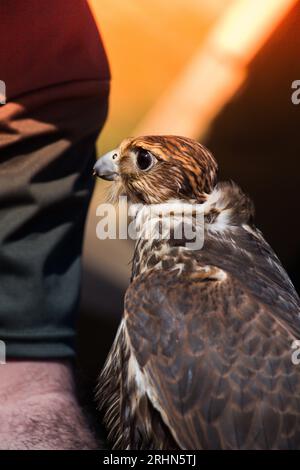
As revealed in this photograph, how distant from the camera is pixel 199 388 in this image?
1.62 meters

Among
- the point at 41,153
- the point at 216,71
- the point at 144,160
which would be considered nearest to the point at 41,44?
the point at 41,153

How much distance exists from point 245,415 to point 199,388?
0.12m

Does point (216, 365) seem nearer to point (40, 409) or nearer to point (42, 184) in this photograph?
point (40, 409)

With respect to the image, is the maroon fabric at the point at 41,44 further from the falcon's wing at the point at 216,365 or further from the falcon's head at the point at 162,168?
the falcon's wing at the point at 216,365

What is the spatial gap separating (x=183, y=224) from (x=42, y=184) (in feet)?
1.48

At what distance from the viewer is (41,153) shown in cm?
210

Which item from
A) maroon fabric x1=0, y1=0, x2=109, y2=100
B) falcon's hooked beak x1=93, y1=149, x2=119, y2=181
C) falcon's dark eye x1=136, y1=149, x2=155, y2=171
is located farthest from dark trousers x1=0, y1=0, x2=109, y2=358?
falcon's dark eye x1=136, y1=149, x2=155, y2=171

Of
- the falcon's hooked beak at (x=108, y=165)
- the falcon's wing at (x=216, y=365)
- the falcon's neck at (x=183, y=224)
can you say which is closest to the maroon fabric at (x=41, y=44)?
the falcon's hooked beak at (x=108, y=165)

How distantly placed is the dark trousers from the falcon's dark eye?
27 centimetres

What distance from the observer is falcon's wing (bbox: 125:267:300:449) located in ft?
5.21

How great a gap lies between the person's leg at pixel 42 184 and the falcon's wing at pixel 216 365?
0.45 m

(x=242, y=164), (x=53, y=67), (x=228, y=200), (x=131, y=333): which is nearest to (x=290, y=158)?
(x=242, y=164)

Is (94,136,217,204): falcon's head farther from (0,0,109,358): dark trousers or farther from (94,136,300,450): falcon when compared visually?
(0,0,109,358): dark trousers

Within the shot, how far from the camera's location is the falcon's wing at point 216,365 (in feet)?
5.21
